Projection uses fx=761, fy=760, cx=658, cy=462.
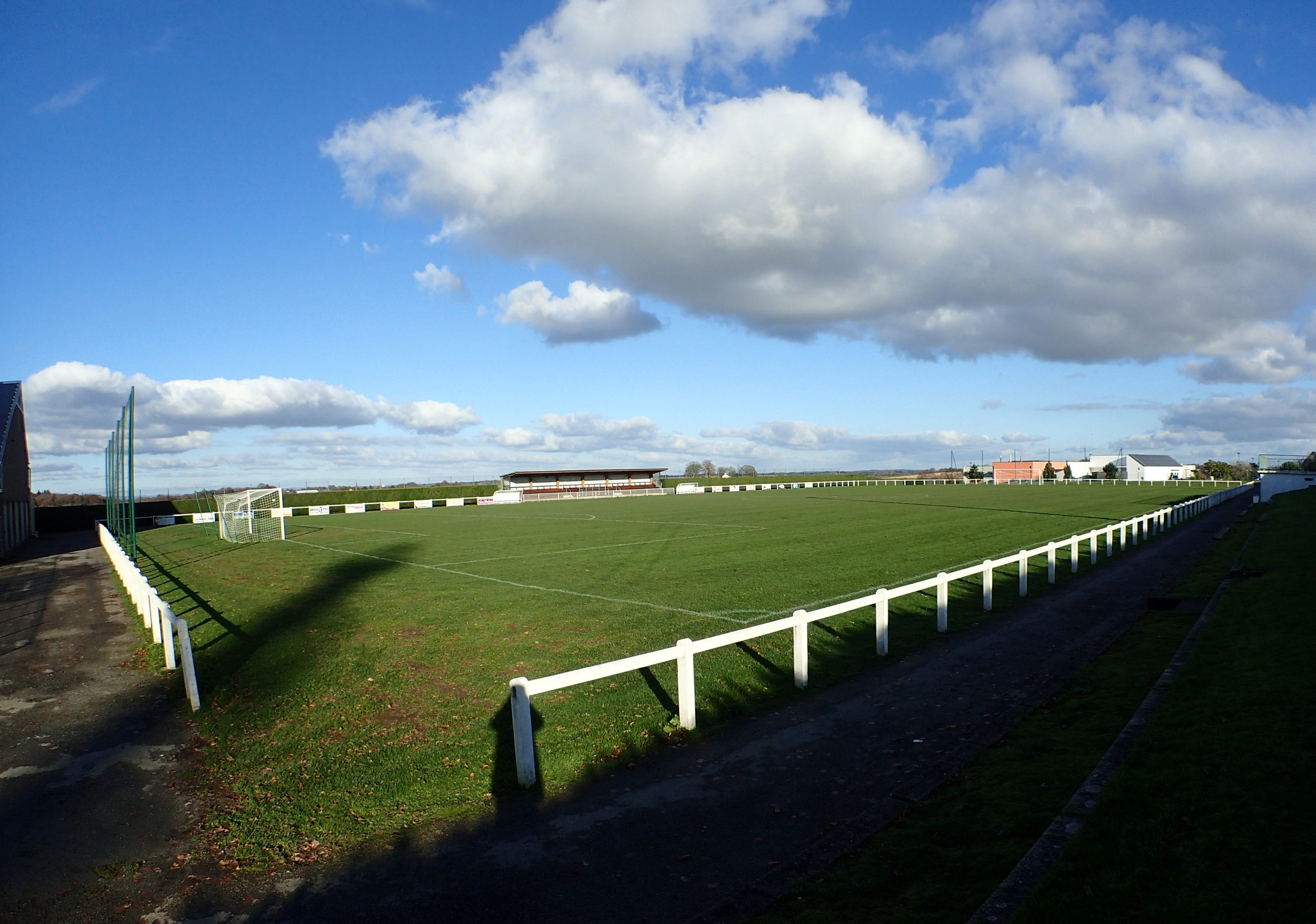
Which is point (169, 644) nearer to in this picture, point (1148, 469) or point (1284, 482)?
point (1284, 482)

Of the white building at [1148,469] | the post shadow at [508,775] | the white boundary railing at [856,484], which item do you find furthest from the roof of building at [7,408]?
the white building at [1148,469]

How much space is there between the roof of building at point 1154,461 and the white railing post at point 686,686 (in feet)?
447

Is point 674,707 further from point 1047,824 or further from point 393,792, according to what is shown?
point 1047,824

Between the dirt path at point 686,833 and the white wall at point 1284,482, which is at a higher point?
the white wall at point 1284,482

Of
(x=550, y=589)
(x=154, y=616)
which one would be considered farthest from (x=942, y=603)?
(x=154, y=616)

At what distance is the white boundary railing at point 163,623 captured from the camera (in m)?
8.73

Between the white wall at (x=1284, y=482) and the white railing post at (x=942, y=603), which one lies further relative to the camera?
the white wall at (x=1284, y=482)

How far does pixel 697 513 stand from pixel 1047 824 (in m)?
37.5

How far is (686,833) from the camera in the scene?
17.0 ft

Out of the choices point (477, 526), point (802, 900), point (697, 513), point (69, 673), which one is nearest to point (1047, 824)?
point (802, 900)

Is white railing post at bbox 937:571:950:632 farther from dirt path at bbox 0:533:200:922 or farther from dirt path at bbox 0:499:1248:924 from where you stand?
dirt path at bbox 0:533:200:922

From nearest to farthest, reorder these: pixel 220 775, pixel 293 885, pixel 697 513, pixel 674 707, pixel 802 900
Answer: pixel 802 900
pixel 293 885
pixel 220 775
pixel 674 707
pixel 697 513

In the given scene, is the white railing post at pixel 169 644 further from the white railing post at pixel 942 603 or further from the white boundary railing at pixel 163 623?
the white railing post at pixel 942 603

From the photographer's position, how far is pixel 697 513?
1667 inches
